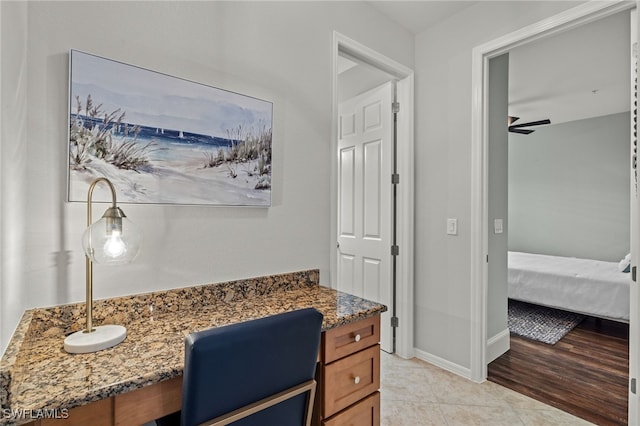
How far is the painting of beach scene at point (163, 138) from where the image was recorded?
1.22 m

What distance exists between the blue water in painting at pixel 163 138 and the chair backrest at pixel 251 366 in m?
0.88

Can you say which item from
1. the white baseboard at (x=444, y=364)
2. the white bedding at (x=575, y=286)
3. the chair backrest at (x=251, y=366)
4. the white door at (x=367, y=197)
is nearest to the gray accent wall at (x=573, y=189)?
the white bedding at (x=575, y=286)

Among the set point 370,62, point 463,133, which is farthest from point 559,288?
point 370,62

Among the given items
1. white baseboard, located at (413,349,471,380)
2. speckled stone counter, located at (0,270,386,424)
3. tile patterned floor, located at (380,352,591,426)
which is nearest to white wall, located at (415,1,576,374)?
white baseboard, located at (413,349,471,380)

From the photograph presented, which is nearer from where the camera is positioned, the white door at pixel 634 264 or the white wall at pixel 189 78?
the white wall at pixel 189 78

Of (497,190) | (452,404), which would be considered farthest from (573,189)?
(452,404)

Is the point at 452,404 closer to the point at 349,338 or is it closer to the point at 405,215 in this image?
the point at 349,338

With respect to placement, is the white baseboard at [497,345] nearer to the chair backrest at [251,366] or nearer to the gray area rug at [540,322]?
the gray area rug at [540,322]

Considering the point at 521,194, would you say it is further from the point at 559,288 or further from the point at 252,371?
the point at 252,371

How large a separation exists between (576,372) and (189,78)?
10.6 ft

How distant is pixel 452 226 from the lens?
8.15 ft

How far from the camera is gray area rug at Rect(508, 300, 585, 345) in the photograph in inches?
126

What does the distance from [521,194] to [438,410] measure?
16.5 feet

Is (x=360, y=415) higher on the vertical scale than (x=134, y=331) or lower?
lower
